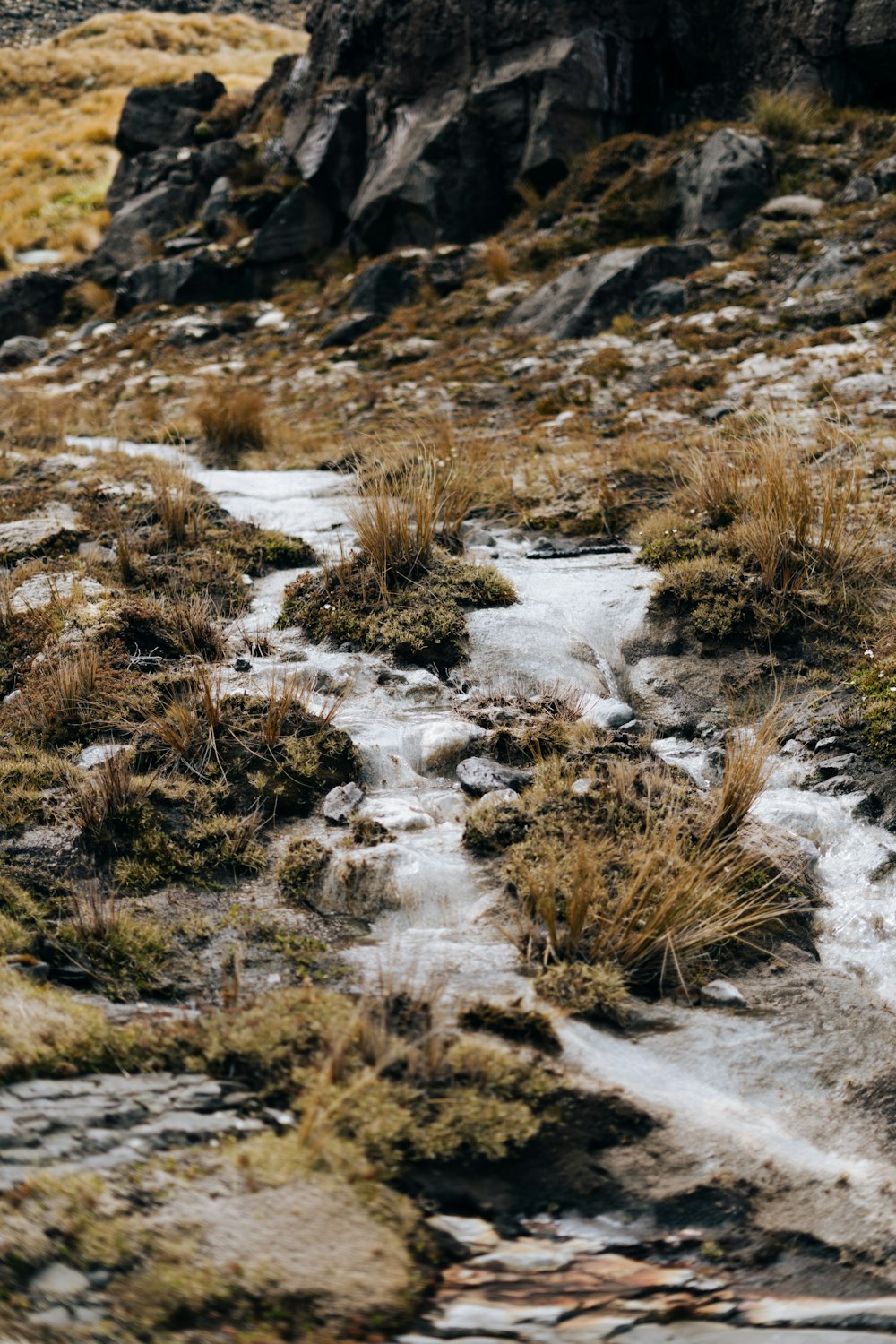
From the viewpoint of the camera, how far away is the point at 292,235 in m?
19.4

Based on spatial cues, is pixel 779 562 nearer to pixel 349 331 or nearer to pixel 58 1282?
pixel 58 1282

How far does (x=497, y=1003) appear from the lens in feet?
11.2

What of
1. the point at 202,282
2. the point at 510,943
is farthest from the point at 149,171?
the point at 510,943

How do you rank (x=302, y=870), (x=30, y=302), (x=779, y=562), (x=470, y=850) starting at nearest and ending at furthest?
(x=302, y=870), (x=470, y=850), (x=779, y=562), (x=30, y=302)

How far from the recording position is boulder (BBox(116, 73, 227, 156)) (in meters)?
Answer: 24.9

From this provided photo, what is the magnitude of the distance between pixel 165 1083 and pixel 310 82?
23.0 m

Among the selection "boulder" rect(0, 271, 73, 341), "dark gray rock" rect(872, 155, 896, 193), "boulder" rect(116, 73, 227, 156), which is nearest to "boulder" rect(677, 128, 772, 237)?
"dark gray rock" rect(872, 155, 896, 193)

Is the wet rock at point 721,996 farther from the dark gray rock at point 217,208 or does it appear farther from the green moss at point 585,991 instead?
the dark gray rock at point 217,208

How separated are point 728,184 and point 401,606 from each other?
38.7ft

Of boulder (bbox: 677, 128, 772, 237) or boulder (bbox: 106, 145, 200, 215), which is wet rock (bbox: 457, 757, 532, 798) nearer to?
boulder (bbox: 677, 128, 772, 237)

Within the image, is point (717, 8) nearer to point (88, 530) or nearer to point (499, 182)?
point (499, 182)

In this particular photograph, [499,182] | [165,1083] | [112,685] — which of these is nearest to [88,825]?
[112,685]

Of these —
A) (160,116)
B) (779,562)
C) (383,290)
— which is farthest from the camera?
(160,116)

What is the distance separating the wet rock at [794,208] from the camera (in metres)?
14.3
